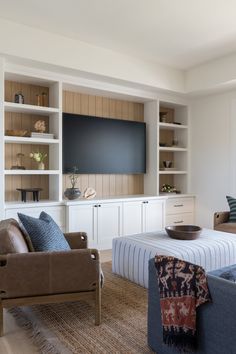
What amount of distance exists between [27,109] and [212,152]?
10.6 feet

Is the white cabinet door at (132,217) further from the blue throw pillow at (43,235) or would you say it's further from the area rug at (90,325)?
the blue throw pillow at (43,235)

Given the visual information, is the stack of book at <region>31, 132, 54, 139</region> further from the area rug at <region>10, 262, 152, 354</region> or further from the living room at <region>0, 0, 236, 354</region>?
the area rug at <region>10, 262, 152, 354</region>

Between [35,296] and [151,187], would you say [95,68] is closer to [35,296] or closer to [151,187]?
[151,187]

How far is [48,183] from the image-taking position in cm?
465

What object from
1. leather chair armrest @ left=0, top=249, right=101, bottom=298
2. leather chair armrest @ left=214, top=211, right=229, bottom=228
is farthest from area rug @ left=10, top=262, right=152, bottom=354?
leather chair armrest @ left=214, top=211, right=229, bottom=228

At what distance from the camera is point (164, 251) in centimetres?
286

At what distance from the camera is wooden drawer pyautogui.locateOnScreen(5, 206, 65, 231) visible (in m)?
3.86

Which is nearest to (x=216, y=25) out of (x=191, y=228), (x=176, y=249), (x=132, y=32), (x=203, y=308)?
(x=132, y=32)

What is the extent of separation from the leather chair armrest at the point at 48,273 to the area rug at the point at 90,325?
11.0 inches

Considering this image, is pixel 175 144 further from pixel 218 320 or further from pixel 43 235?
pixel 218 320

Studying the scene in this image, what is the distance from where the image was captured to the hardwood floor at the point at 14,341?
1981 millimetres

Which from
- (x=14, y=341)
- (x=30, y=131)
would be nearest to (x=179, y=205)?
(x=30, y=131)

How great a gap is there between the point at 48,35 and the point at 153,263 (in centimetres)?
319

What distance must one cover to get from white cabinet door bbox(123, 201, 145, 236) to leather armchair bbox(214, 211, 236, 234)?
47.4 inches
